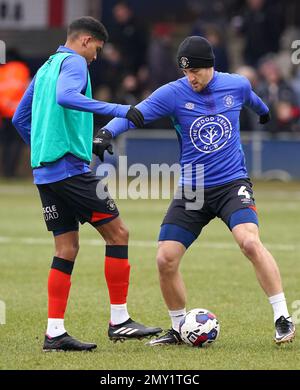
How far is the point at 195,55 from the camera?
8422mm

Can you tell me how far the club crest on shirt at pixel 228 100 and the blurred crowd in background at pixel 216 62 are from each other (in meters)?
14.3

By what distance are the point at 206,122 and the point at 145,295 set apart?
2.89 m

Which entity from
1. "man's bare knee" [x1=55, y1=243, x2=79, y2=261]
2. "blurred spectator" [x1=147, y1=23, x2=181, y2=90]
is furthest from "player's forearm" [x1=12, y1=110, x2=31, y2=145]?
"blurred spectator" [x1=147, y1=23, x2=181, y2=90]

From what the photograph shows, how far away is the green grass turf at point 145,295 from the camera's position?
25.7 feet

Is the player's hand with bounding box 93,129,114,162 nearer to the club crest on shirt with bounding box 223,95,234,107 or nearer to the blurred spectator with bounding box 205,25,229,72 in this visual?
the club crest on shirt with bounding box 223,95,234,107

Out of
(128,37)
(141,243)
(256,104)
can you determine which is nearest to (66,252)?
(256,104)

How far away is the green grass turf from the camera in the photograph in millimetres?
7836

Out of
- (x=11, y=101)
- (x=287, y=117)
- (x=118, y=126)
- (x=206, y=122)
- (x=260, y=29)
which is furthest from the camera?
(x=260, y=29)

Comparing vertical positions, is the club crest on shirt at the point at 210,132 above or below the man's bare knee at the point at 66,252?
above

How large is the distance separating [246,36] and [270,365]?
18058 mm

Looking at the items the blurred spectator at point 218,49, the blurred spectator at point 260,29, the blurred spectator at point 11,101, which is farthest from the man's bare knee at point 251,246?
the blurred spectator at point 260,29

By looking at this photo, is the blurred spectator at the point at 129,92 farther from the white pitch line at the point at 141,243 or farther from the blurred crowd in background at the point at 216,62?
the white pitch line at the point at 141,243

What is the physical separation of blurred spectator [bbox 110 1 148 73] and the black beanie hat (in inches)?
648

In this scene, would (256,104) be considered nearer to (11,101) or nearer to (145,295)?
(145,295)
